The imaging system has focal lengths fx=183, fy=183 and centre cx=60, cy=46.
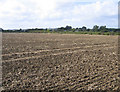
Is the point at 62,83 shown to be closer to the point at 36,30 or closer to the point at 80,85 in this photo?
the point at 80,85

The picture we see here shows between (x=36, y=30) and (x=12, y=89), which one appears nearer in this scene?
(x=12, y=89)

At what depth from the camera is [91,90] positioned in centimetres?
649

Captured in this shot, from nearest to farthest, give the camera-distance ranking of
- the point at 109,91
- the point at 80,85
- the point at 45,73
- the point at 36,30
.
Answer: the point at 109,91, the point at 80,85, the point at 45,73, the point at 36,30

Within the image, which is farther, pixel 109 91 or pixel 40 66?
pixel 40 66

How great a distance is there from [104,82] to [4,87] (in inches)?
153

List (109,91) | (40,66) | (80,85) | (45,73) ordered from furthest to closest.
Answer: (40,66)
(45,73)
(80,85)
(109,91)

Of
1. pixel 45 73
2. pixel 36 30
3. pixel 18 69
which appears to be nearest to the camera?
pixel 45 73

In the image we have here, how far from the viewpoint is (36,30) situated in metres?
110

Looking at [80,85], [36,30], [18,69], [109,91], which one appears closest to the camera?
[109,91]

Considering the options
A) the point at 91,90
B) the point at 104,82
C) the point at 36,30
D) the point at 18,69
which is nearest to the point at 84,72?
the point at 104,82

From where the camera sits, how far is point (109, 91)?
646cm

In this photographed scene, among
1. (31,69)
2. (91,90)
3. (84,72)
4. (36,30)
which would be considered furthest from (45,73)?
(36,30)

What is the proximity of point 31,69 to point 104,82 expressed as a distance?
3713mm

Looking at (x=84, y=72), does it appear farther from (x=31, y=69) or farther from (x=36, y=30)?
(x=36, y=30)
